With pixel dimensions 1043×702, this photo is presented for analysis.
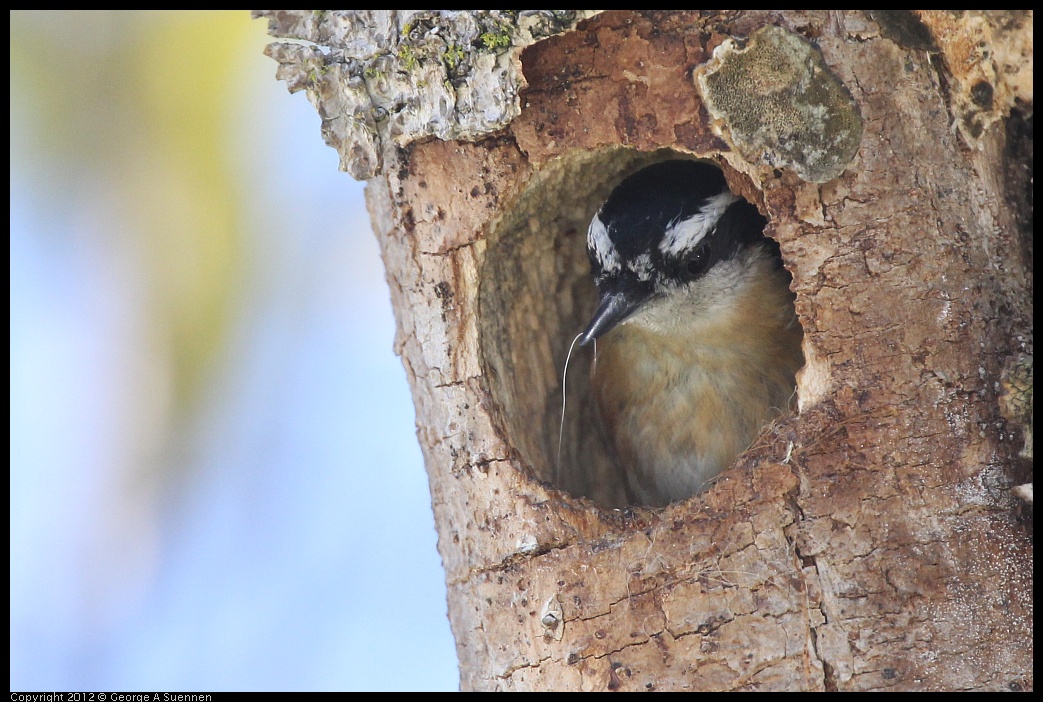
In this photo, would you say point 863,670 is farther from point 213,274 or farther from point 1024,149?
point 213,274

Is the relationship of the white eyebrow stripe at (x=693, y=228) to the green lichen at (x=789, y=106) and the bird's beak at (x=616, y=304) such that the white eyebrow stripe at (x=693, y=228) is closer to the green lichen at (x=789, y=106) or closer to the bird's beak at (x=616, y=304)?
the bird's beak at (x=616, y=304)

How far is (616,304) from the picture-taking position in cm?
345

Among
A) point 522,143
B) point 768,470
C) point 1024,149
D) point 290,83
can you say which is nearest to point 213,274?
point 290,83

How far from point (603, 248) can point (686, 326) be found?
461mm

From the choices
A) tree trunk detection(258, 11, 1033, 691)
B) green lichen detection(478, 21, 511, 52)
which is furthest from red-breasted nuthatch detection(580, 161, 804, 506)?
green lichen detection(478, 21, 511, 52)

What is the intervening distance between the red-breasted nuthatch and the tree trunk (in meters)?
0.80

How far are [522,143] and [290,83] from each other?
0.67 meters

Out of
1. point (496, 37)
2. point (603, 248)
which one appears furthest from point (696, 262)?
point (496, 37)

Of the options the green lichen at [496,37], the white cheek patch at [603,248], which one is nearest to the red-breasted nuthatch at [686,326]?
the white cheek patch at [603,248]

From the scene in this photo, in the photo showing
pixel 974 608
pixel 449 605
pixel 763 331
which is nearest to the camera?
pixel 974 608

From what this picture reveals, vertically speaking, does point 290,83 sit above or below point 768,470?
above

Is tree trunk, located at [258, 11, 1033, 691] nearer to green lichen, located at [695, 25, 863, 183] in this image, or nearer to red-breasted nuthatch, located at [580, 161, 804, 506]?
green lichen, located at [695, 25, 863, 183]

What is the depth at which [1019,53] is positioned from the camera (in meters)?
2.42

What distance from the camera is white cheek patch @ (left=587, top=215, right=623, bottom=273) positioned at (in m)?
3.48
